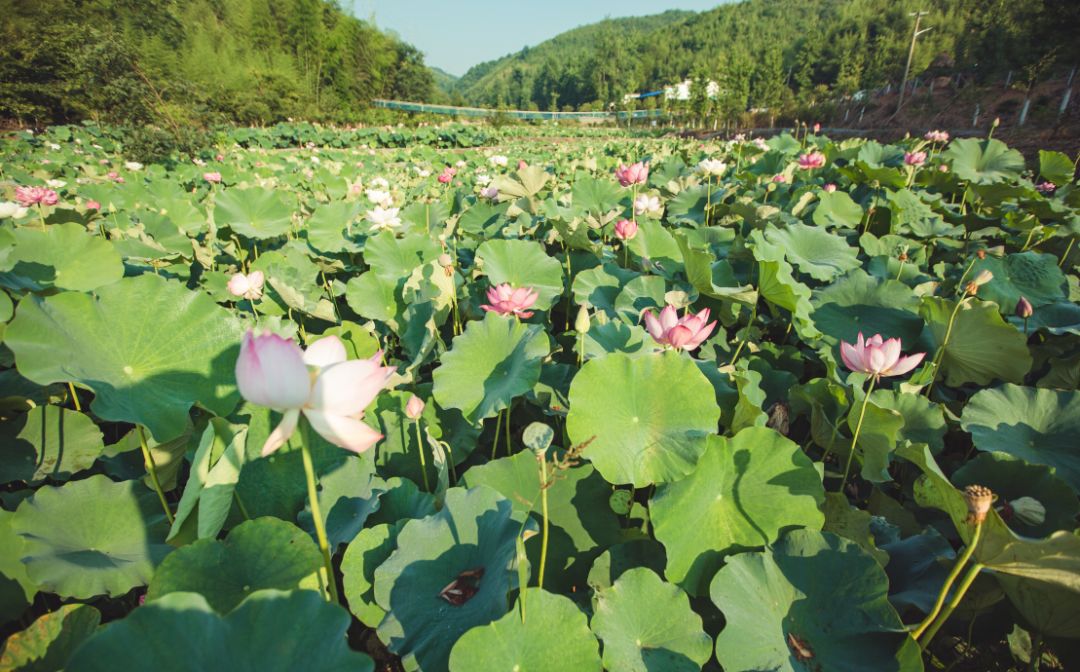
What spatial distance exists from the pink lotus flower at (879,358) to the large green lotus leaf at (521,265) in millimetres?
1043

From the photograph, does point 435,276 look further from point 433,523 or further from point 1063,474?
point 1063,474

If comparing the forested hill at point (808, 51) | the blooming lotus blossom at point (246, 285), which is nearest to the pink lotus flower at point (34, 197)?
the blooming lotus blossom at point (246, 285)

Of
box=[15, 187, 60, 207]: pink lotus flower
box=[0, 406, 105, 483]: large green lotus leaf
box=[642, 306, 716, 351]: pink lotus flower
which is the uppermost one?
box=[15, 187, 60, 207]: pink lotus flower

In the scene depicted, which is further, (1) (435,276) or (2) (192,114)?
(2) (192,114)

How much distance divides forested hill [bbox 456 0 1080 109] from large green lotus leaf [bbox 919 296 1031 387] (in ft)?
71.4

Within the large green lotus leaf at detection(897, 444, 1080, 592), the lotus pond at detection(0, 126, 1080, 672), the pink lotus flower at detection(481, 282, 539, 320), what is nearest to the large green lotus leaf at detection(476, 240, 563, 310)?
the lotus pond at detection(0, 126, 1080, 672)

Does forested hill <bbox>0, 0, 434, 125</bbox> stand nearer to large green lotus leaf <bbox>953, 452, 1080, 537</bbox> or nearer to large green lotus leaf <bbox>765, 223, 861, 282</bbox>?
large green lotus leaf <bbox>765, 223, 861, 282</bbox>

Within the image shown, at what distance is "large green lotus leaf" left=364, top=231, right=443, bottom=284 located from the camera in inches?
84.6

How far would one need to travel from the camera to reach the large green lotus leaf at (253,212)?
258cm

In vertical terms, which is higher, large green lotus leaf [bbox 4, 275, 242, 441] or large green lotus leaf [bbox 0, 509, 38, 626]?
large green lotus leaf [bbox 4, 275, 242, 441]

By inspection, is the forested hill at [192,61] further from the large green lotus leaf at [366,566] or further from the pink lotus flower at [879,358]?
the pink lotus flower at [879,358]

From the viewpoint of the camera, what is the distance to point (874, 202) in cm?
271

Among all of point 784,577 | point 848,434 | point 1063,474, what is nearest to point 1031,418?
point 1063,474

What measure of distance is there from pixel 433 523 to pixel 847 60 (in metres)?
55.5
